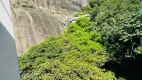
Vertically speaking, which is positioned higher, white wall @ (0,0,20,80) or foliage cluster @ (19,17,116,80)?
white wall @ (0,0,20,80)

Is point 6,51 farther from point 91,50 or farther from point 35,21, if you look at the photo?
point 35,21

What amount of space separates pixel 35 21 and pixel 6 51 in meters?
7.22

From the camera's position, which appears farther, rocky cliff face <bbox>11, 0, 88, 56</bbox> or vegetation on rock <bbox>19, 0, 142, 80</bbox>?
rocky cliff face <bbox>11, 0, 88, 56</bbox>

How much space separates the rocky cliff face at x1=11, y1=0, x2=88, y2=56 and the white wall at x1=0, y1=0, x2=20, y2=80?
562cm

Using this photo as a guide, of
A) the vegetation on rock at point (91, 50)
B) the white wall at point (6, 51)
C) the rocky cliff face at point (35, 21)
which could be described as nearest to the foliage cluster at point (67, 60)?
the vegetation on rock at point (91, 50)

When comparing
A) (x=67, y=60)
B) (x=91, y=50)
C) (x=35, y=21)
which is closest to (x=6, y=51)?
(x=67, y=60)

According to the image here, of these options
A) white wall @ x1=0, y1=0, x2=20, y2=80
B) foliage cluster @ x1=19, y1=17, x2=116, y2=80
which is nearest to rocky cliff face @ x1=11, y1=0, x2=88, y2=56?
foliage cluster @ x1=19, y1=17, x2=116, y2=80

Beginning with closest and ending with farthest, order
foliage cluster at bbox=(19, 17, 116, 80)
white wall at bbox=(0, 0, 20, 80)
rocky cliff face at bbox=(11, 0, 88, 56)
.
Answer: white wall at bbox=(0, 0, 20, 80) → foliage cluster at bbox=(19, 17, 116, 80) → rocky cliff face at bbox=(11, 0, 88, 56)

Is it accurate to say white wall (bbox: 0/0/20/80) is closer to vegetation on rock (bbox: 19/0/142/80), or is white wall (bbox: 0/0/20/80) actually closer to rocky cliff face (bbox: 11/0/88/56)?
vegetation on rock (bbox: 19/0/142/80)

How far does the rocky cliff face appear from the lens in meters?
10.9

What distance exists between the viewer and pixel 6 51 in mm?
4598

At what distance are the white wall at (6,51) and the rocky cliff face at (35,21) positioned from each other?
562cm

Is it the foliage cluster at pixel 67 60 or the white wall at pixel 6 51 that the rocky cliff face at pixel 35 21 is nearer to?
the foliage cluster at pixel 67 60

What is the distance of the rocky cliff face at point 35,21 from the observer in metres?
10.9
